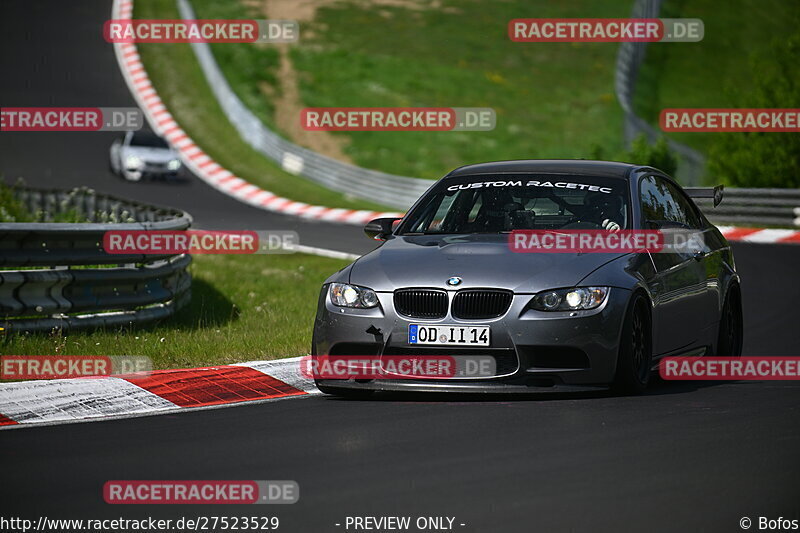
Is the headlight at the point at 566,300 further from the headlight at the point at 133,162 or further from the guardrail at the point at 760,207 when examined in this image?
the headlight at the point at 133,162

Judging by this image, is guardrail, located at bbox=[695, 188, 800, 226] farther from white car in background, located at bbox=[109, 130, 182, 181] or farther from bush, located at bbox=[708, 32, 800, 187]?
white car in background, located at bbox=[109, 130, 182, 181]

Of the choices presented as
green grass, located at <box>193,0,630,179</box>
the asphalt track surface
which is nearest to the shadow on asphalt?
the asphalt track surface

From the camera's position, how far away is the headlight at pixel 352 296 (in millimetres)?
8672

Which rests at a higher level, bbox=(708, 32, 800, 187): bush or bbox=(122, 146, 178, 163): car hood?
bbox=(708, 32, 800, 187): bush

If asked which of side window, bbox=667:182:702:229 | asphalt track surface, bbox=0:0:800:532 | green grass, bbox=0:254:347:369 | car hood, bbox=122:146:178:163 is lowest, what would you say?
car hood, bbox=122:146:178:163

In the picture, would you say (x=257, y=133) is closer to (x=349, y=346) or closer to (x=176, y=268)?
(x=176, y=268)

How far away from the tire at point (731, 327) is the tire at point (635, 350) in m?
1.61

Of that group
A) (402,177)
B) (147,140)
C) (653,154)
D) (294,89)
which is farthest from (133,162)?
(294,89)

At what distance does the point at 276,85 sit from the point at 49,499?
43.3m

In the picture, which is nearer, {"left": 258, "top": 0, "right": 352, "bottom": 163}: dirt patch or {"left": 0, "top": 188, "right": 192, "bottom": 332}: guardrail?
{"left": 0, "top": 188, "right": 192, "bottom": 332}: guardrail

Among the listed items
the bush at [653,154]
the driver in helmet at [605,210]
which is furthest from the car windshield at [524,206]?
the bush at [653,154]

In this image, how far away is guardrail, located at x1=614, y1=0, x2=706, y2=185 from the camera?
1196 inches

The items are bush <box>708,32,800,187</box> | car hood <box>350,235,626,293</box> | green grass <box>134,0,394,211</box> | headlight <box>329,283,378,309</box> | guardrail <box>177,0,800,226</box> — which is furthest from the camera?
green grass <box>134,0,394,211</box>

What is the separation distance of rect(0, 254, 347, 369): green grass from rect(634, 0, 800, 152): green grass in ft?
99.1
